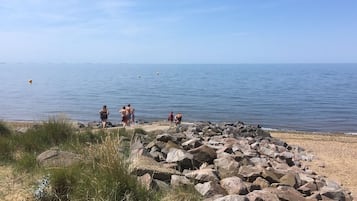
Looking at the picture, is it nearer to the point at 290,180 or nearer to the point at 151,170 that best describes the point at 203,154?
the point at 290,180

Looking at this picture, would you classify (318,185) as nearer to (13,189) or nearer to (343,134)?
(13,189)

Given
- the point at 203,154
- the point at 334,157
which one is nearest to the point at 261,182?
the point at 203,154

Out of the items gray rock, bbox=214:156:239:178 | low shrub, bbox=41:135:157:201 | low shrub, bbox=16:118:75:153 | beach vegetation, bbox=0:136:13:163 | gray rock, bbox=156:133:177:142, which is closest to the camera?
low shrub, bbox=41:135:157:201

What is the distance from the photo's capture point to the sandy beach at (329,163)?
20.2ft

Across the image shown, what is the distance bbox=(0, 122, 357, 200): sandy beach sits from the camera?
6.15 meters

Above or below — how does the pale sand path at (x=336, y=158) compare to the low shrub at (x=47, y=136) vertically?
below

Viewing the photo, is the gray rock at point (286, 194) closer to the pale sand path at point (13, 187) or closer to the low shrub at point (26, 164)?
the pale sand path at point (13, 187)

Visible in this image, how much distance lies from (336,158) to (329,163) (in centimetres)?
157

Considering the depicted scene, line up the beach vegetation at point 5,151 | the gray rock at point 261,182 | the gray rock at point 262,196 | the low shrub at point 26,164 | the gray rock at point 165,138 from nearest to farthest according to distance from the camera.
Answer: the gray rock at point 262,196, the low shrub at point 26,164, the gray rock at point 261,182, the beach vegetation at point 5,151, the gray rock at point 165,138

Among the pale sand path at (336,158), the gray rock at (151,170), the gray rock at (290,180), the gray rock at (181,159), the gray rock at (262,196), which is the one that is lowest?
the pale sand path at (336,158)

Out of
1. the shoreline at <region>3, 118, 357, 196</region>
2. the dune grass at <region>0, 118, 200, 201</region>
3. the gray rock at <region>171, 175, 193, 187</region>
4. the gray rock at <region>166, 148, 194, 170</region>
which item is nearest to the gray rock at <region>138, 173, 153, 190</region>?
the dune grass at <region>0, 118, 200, 201</region>

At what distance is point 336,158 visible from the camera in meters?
17.2

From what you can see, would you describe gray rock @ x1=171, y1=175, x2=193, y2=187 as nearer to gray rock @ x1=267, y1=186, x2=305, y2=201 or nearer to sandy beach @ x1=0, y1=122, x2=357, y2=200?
gray rock @ x1=267, y1=186, x2=305, y2=201

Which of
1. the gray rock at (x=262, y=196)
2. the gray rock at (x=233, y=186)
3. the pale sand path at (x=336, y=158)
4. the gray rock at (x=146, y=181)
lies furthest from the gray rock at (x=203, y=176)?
the pale sand path at (x=336, y=158)
